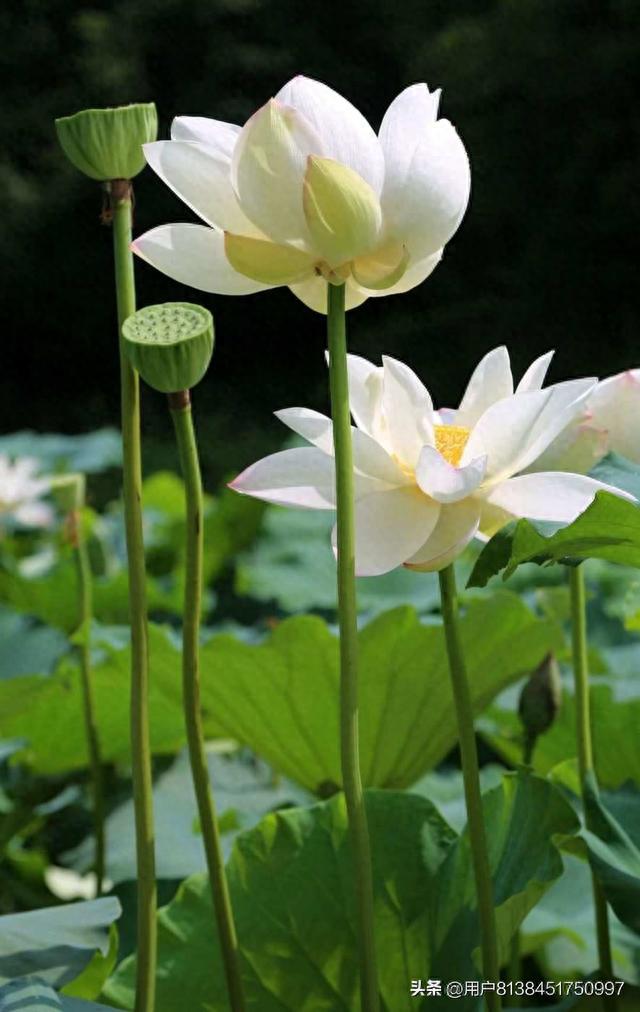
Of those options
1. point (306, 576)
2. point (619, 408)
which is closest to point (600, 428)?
point (619, 408)

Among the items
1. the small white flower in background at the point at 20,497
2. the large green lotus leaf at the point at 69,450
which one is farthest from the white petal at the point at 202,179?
the large green lotus leaf at the point at 69,450

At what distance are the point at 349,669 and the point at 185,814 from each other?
531 mm

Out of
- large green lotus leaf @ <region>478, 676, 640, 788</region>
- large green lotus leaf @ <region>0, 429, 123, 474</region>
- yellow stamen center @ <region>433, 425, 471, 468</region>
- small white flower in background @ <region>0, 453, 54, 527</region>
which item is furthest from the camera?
large green lotus leaf @ <region>0, 429, 123, 474</region>

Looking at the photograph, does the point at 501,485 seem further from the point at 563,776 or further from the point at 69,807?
the point at 69,807

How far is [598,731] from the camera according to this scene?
2.50 feet

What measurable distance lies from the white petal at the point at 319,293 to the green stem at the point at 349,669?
42mm

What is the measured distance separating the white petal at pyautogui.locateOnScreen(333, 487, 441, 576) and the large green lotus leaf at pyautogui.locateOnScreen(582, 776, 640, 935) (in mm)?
147

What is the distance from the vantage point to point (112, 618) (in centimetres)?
121

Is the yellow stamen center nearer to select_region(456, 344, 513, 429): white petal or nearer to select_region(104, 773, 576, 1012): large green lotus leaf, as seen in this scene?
select_region(456, 344, 513, 429): white petal

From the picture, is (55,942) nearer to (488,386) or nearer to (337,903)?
(337,903)

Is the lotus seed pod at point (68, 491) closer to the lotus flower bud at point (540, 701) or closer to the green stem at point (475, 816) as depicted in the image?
the lotus flower bud at point (540, 701)

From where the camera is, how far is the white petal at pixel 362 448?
1.47 feet

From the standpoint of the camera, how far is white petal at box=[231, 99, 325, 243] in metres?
0.38

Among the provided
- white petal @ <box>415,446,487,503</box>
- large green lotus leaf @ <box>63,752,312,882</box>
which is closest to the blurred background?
large green lotus leaf @ <box>63,752,312,882</box>
